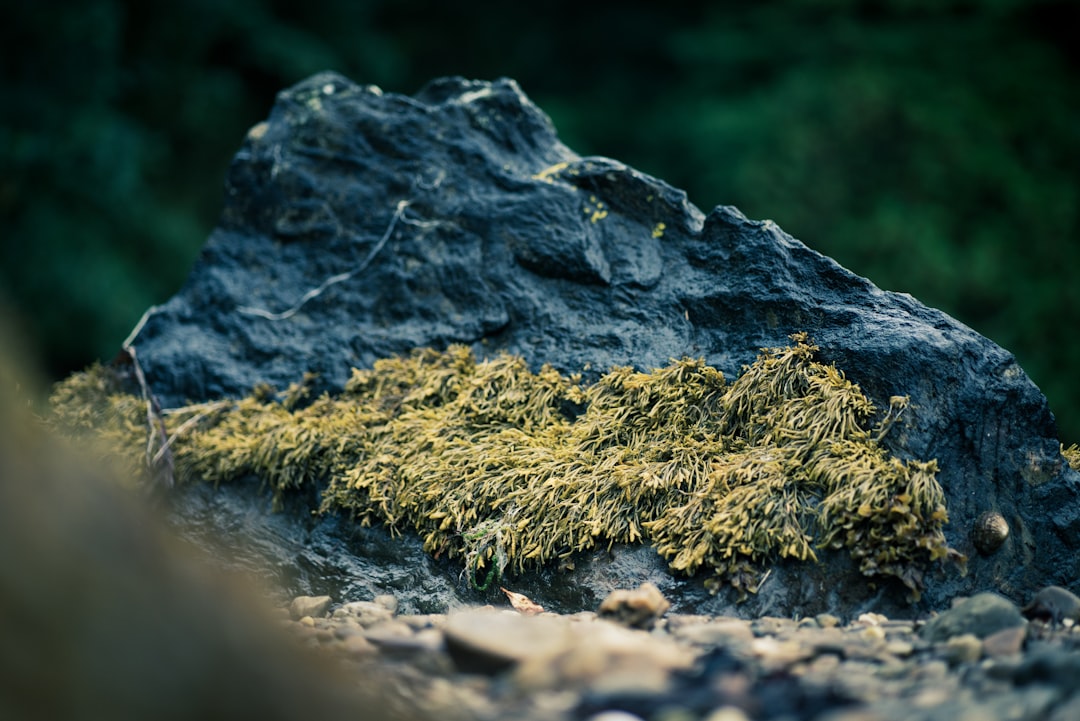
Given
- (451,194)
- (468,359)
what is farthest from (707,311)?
(451,194)

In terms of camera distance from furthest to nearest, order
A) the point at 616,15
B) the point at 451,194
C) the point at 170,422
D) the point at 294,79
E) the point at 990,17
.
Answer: the point at 616,15, the point at 294,79, the point at 990,17, the point at 451,194, the point at 170,422

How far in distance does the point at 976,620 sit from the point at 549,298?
2370mm

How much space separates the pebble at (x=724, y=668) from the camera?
1.73 metres

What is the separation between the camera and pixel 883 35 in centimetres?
971

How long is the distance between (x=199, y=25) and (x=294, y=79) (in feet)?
4.22

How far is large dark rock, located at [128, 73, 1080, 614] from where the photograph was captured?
9.98 feet

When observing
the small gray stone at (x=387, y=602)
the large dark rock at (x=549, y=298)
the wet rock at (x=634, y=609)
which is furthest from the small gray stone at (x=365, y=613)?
the wet rock at (x=634, y=609)

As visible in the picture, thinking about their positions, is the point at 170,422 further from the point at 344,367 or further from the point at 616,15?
the point at 616,15

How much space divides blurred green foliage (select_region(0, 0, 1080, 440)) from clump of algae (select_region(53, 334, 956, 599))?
609 centimetres

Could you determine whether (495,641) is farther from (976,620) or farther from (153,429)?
(153,429)

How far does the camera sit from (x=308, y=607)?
3080 millimetres

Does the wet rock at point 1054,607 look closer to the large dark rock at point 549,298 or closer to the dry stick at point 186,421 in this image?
the large dark rock at point 549,298

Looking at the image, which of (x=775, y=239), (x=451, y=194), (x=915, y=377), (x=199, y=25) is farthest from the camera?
(x=199, y=25)

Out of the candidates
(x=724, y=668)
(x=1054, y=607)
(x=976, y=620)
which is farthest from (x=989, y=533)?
(x=724, y=668)
